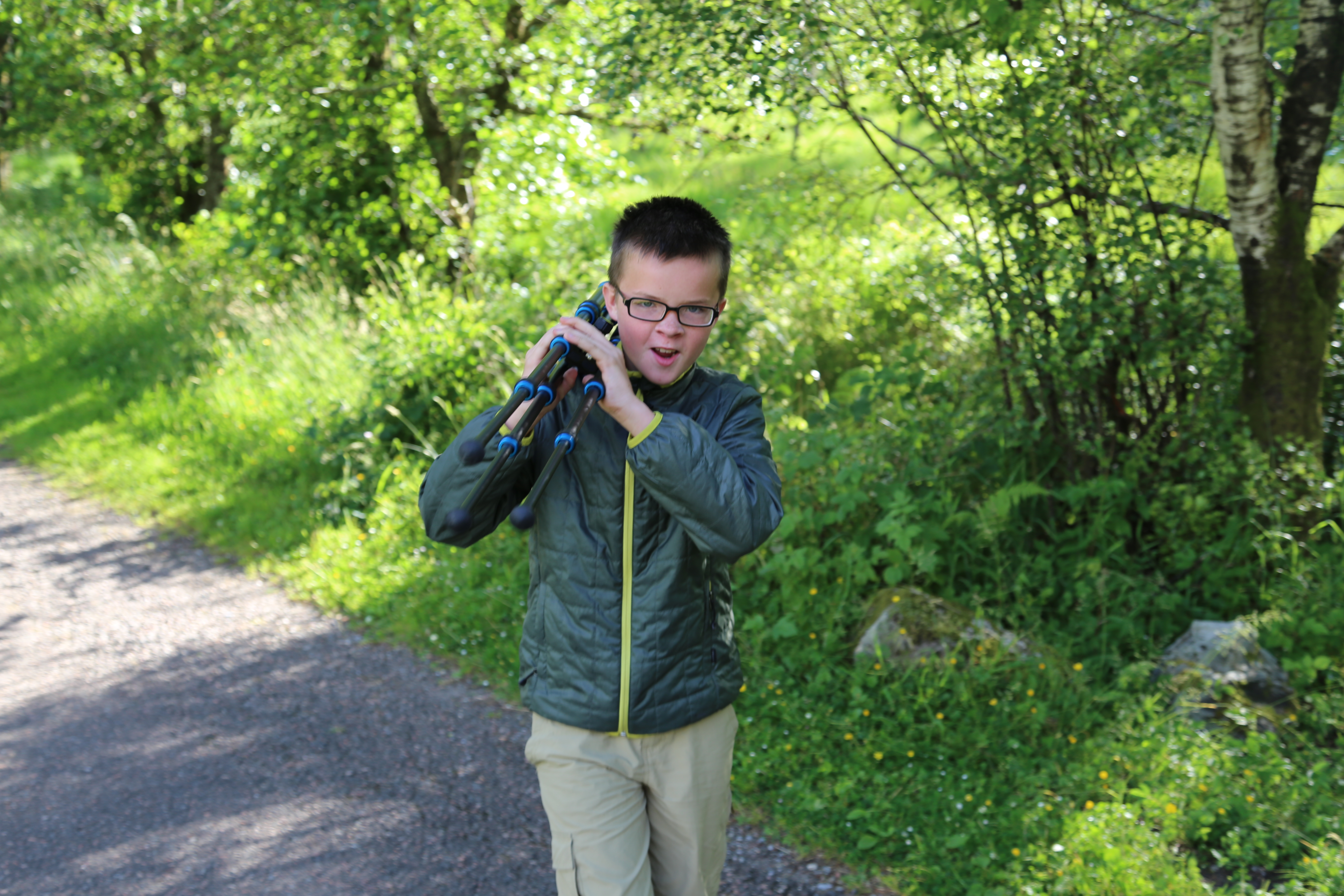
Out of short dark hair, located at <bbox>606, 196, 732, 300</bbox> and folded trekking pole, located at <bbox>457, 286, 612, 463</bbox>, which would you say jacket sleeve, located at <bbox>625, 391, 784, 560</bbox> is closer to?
folded trekking pole, located at <bbox>457, 286, 612, 463</bbox>

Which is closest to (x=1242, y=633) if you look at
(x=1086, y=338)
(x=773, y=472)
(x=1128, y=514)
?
(x=1128, y=514)

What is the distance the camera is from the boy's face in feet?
7.59

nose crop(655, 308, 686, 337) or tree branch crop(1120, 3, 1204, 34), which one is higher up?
tree branch crop(1120, 3, 1204, 34)

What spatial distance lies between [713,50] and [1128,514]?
9.69ft

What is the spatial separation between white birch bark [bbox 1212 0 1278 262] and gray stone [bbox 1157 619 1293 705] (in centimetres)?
168

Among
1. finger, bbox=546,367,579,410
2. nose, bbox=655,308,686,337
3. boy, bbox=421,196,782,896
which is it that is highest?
nose, bbox=655,308,686,337

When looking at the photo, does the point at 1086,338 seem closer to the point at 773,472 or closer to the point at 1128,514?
the point at 1128,514

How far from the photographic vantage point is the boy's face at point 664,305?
2314 mm

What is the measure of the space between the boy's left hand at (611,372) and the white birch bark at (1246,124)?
3535mm

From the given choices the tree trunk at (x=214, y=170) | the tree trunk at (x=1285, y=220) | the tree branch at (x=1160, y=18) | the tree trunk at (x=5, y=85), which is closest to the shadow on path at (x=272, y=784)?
the tree trunk at (x=1285, y=220)

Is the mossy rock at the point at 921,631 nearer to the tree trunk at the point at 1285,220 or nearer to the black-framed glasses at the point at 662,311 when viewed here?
the tree trunk at the point at 1285,220

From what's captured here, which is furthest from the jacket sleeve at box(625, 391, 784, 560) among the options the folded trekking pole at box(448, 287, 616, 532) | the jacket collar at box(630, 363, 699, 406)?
the jacket collar at box(630, 363, 699, 406)

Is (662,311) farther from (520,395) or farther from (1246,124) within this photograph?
(1246,124)

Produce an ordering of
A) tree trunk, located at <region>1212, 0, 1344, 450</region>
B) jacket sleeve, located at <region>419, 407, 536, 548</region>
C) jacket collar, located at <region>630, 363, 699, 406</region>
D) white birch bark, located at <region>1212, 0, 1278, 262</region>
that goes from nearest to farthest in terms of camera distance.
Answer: jacket sleeve, located at <region>419, 407, 536, 548</region> < jacket collar, located at <region>630, 363, 699, 406</region> < white birch bark, located at <region>1212, 0, 1278, 262</region> < tree trunk, located at <region>1212, 0, 1344, 450</region>
